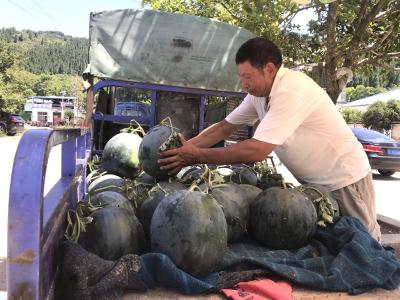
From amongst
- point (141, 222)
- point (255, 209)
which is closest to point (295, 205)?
point (255, 209)

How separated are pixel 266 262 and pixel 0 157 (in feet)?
62.5

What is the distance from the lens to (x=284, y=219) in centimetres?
229

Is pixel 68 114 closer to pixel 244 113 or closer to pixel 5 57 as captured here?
pixel 5 57

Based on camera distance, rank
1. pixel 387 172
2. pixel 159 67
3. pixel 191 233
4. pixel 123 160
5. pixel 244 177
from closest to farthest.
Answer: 1. pixel 191 233
2. pixel 244 177
3. pixel 123 160
4. pixel 159 67
5. pixel 387 172

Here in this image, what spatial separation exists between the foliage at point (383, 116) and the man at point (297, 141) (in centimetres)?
3291

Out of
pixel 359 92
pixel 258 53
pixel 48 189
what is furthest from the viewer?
pixel 359 92

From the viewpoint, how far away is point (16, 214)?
1.37 m

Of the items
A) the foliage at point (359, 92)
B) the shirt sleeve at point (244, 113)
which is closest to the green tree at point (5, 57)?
the shirt sleeve at point (244, 113)

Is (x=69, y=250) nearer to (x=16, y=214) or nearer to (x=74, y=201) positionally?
(x=16, y=214)

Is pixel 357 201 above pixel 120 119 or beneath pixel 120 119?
beneath

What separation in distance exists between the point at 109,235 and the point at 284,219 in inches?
35.1

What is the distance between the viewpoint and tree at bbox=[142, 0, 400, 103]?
7578mm

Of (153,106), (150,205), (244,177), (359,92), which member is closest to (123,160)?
(244,177)

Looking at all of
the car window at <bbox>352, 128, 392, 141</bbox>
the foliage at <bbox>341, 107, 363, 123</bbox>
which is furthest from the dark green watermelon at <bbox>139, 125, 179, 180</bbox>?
the foliage at <bbox>341, 107, 363, 123</bbox>
